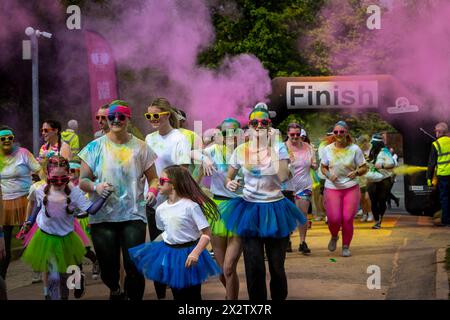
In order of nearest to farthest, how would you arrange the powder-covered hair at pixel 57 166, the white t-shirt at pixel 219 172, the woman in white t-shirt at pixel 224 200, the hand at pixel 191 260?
the hand at pixel 191 260 < the woman in white t-shirt at pixel 224 200 < the powder-covered hair at pixel 57 166 < the white t-shirt at pixel 219 172

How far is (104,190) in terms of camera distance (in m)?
6.58

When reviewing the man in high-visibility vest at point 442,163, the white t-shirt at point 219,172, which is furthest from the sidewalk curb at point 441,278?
the man in high-visibility vest at point 442,163

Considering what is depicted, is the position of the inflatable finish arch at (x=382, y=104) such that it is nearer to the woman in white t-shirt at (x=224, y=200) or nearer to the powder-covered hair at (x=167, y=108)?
the woman in white t-shirt at (x=224, y=200)

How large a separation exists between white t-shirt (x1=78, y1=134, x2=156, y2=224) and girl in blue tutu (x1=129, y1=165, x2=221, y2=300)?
48 cm

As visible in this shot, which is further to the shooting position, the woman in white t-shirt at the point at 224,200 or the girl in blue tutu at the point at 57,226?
the girl in blue tutu at the point at 57,226

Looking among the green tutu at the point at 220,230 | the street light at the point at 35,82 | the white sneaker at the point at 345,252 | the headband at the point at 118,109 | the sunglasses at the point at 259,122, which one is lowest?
the white sneaker at the point at 345,252

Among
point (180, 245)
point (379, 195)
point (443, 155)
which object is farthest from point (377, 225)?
point (180, 245)

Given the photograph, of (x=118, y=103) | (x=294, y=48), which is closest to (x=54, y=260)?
(x=118, y=103)

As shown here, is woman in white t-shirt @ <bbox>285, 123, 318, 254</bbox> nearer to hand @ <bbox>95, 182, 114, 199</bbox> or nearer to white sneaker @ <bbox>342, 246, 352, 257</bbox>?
white sneaker @ <bbox>342, 246, 352, 257</bbox>

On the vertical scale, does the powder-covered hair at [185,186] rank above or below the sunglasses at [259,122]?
below

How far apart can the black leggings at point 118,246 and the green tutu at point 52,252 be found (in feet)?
2.69

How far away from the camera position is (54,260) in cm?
746

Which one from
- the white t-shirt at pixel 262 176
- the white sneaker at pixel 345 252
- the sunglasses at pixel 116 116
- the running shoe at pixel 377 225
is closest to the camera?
the sunglasses at pixel 116 116

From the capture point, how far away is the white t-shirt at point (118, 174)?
22.0 feet
